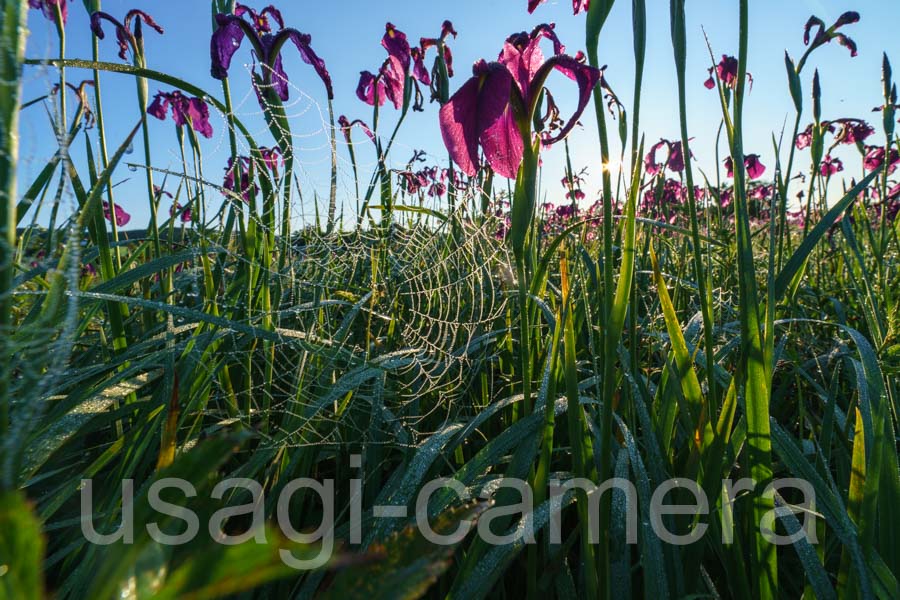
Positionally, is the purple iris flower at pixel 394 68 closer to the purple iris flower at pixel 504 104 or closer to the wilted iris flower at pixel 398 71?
the wilted iris flower at pixel 398 71

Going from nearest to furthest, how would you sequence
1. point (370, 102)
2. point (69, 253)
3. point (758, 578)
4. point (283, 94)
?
point (69, 253) < point (758, 578) < point (283, 94) < point (370, 102)

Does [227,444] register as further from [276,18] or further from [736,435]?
[276,18]

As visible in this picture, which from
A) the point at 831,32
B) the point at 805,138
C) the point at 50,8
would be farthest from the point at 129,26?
the point at 805,138

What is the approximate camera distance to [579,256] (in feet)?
4.29

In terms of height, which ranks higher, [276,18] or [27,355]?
[276,18]

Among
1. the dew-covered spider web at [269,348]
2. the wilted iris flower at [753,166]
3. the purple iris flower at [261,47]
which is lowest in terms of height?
the dew-covered spider web at [269,348]

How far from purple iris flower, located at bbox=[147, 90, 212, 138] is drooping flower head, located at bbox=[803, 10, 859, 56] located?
2.16 m

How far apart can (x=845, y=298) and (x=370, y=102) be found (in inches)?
86.4

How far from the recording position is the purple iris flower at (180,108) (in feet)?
7.16

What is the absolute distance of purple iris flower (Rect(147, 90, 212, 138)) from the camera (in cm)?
218

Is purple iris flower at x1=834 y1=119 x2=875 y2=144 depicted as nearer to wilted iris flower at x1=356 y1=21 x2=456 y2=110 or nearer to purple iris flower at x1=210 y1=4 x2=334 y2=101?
wilted iris flower at x1=356 y1=21 x2=456 y2=110

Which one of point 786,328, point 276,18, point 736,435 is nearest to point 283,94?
point 276,18

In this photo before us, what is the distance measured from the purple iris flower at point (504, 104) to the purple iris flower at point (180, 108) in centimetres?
157

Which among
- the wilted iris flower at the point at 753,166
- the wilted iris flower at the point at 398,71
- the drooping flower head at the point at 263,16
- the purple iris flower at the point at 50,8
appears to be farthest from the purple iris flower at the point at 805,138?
the purple iris flower at the point at 50,8
